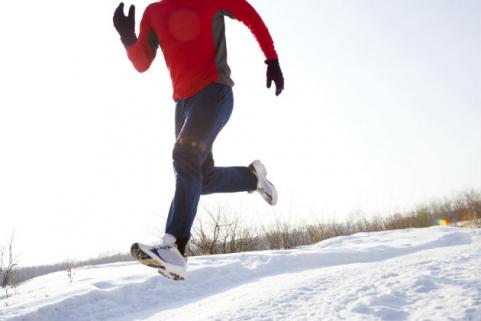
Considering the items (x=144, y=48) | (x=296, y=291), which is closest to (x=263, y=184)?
(x=296, y=291)

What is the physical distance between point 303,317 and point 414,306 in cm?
55

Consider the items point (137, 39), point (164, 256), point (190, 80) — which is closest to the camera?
point (164, 256)

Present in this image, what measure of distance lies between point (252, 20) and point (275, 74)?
39cm

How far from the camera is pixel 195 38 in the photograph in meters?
2.24

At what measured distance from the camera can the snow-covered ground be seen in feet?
6.17

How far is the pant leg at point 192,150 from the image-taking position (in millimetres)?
1927

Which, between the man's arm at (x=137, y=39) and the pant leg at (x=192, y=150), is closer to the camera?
the pant leg at (x=192, y=150)

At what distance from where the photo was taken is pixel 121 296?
3.93 m

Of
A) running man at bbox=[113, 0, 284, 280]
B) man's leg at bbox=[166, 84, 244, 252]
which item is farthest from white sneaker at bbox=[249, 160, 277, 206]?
man's leg at bbox=[166, 84, 244, 252]

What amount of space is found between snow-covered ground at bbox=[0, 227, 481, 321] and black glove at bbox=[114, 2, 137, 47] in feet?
6.12

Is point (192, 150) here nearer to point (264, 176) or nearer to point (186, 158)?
point (186, 158)

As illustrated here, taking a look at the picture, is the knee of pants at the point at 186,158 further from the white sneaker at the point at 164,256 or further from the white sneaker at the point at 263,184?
the white sneaker at the point at 263,184

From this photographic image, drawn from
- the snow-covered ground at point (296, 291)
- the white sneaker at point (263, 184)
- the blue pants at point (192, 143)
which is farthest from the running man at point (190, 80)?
the snow-covered ground at point (296, 291)

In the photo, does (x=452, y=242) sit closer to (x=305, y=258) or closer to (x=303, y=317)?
(x=305, y=258)
